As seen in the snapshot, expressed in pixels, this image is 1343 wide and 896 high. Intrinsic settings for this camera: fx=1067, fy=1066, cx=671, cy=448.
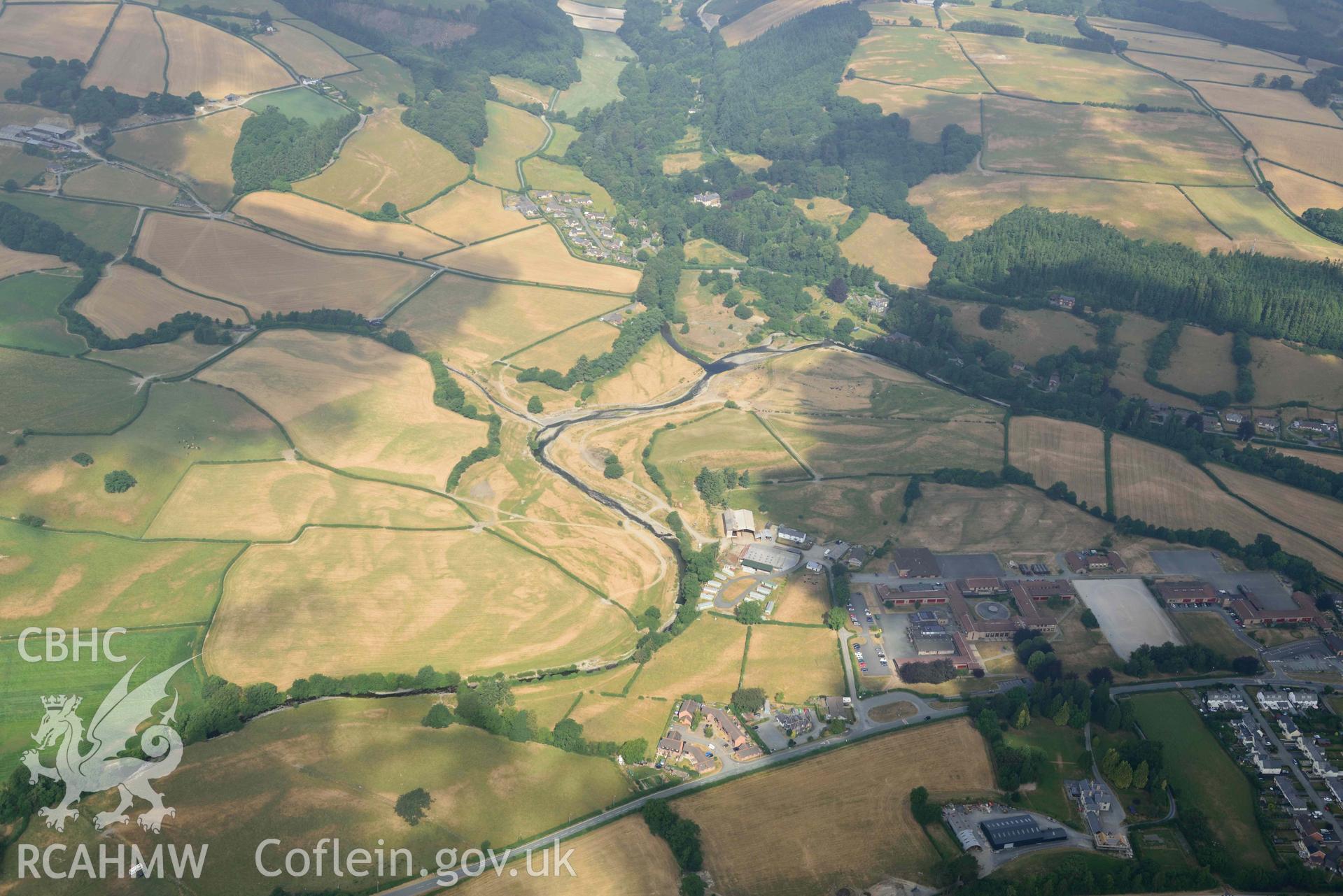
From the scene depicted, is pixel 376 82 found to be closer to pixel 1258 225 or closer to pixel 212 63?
pixel 212 63

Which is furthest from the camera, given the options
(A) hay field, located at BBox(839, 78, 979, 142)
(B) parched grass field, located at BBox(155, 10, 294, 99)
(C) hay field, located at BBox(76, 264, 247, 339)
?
(A) hay field, located at BBox(839, 78, 979, 142)

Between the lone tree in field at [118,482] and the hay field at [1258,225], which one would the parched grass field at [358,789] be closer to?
the lone tree in field at [118,482]

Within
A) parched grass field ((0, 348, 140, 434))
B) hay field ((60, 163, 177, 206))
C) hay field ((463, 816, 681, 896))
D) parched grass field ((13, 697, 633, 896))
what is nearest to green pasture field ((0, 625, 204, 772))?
parched grass field ((13, 697, 633, 896))

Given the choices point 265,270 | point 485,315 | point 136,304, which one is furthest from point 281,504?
point 265,270

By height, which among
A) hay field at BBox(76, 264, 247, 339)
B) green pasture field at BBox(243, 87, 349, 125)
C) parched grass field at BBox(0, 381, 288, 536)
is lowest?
hay field at BBox(76, 264, 247, 339)

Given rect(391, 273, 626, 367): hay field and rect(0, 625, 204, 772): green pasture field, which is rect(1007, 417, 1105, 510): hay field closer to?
rect(391, 273, 626, 367): hay field

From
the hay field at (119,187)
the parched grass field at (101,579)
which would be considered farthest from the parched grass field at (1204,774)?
the hay field at (119,187)
